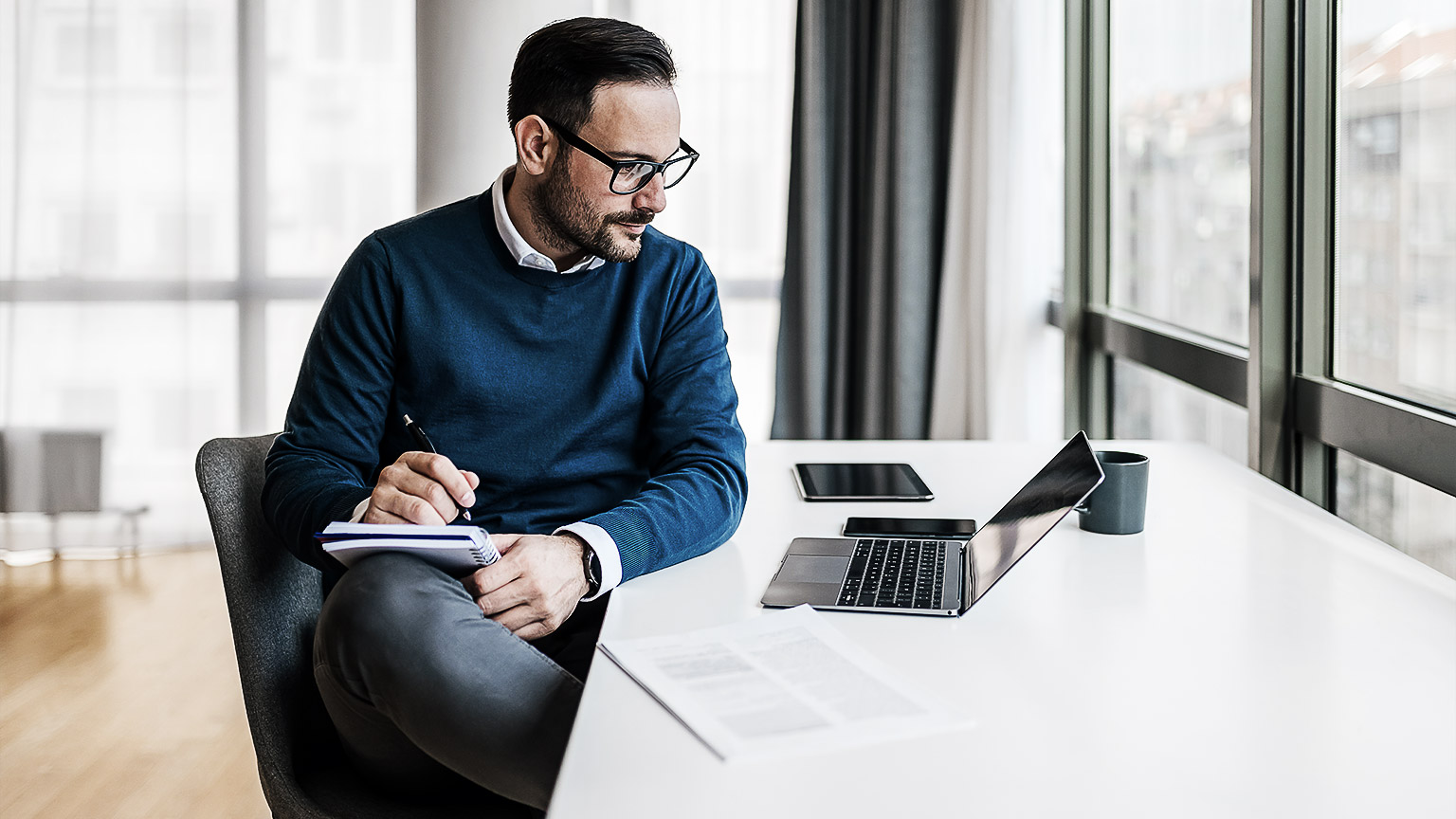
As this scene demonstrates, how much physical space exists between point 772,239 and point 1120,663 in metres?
3.03

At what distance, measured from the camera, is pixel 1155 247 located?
2.55 m

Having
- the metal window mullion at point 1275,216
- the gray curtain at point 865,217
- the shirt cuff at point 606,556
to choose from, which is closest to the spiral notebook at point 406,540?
the shirt cuff at point 606,556

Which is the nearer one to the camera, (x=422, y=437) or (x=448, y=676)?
(x=448, y=676)

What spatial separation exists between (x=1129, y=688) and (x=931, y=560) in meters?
0.36

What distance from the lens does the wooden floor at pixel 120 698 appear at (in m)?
2.08

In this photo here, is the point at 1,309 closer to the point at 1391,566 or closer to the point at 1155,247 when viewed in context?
the point at 1155,247

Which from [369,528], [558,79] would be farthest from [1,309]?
[369,528]

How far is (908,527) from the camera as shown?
1.36m

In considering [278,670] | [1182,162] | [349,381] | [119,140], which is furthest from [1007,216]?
[119,140]

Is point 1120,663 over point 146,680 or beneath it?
over

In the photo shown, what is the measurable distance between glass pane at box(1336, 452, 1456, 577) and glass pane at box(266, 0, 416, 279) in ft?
9.94

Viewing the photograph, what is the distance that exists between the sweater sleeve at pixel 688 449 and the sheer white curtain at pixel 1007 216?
184 centimetres

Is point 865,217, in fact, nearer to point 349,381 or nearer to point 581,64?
point 581,64

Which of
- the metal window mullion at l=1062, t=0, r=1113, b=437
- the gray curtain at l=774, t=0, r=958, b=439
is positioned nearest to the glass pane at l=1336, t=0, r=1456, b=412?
the metal window mullion at l=1062, t=0, r=1113, b=437
